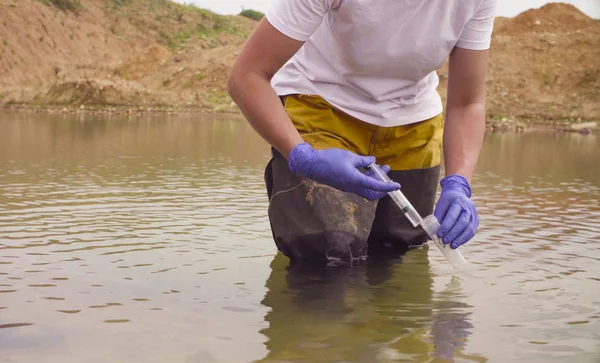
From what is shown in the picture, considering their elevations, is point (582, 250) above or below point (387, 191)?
below

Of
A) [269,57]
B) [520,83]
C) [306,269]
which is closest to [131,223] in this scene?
[306,269]

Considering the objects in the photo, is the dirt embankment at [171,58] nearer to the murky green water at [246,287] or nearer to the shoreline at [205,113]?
the shoreline at [205,113]

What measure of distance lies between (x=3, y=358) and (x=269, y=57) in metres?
1.23

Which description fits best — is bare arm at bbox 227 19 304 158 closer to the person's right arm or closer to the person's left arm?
the person's right arm

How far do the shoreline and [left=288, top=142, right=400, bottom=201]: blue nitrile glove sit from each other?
11.5 meters

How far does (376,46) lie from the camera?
2709mm

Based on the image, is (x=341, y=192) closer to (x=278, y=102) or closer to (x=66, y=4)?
(x=278, y=102)

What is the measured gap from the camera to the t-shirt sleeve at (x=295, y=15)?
2.50 m

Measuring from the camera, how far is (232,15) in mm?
37062

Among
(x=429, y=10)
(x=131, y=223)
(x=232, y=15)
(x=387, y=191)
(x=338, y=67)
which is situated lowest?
(x=131, y=223)

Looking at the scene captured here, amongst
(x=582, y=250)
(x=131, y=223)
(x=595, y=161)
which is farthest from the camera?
(x=595, y=161)

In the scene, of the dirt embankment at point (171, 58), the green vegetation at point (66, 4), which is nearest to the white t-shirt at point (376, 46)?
the dirt embankment at point (171, 58)

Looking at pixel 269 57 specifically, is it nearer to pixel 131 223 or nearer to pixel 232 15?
pixel 131 223

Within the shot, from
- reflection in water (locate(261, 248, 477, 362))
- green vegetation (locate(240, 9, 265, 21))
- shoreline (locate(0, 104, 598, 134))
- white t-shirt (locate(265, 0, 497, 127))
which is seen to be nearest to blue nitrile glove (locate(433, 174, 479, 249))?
reflection in water (locate(261, 248, 477, 362))
